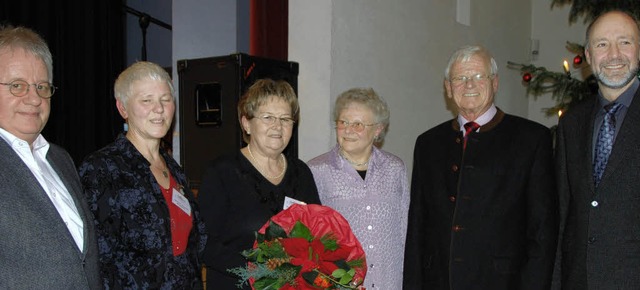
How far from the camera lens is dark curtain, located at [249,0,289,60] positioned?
4.86 metres

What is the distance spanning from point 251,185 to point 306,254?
0.66 metres

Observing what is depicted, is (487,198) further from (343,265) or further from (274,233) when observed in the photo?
(274,233)

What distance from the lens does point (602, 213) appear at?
2.20m

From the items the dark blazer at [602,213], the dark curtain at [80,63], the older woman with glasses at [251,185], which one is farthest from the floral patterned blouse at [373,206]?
the dark curtain at [80,63]

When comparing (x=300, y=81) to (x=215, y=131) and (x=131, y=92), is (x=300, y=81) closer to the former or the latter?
(x=215, y=131)

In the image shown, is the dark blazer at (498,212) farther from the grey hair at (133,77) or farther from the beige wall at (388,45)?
the beige wall at (388,45)

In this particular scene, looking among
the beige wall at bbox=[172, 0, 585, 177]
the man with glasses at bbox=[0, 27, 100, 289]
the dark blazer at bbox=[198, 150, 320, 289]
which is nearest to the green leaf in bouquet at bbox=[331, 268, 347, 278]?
the dark blazer at bbox=[198, 150, 320, 289]

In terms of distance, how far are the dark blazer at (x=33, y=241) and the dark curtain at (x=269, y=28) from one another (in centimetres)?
325

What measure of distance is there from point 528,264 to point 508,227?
0.17 metres

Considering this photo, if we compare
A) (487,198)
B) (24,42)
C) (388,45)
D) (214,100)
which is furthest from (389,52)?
(24,42)

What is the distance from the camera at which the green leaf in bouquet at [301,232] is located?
1.85 metres

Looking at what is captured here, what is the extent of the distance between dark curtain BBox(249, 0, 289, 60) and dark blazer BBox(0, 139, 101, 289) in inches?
128

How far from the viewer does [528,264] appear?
2.35 m

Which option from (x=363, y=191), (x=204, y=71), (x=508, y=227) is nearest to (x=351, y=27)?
(x=204, y=71)
